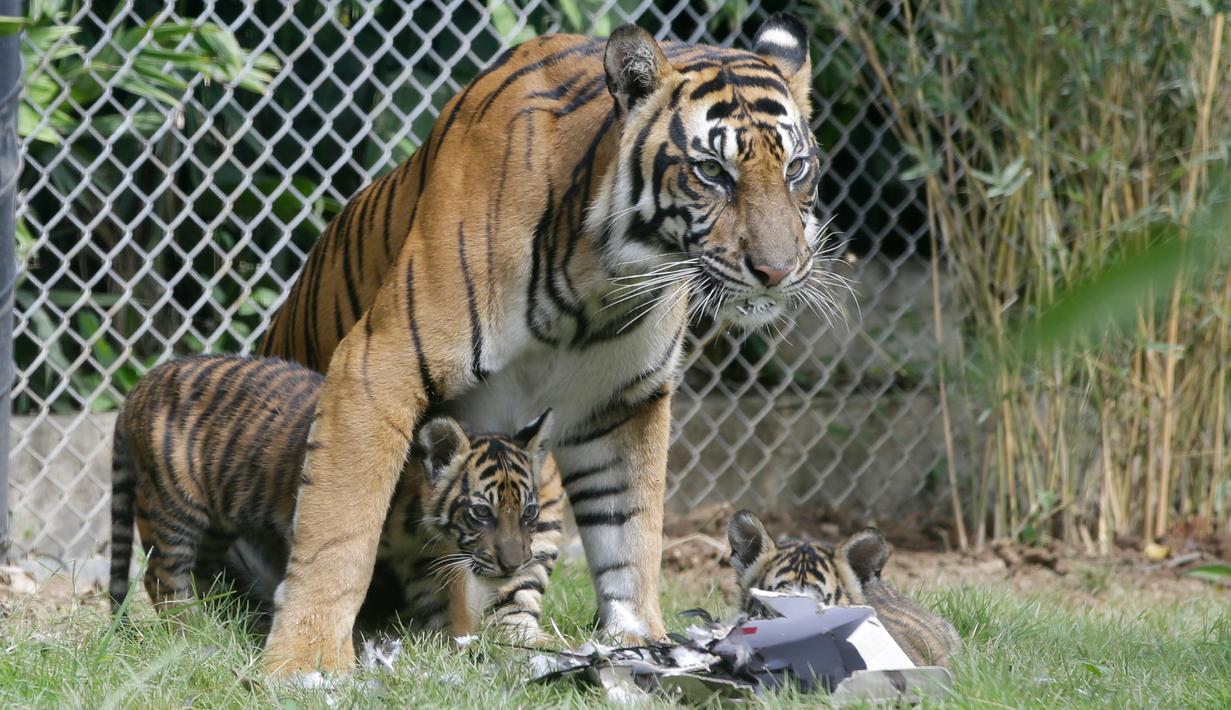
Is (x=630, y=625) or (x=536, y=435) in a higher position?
(x=536, y=435)

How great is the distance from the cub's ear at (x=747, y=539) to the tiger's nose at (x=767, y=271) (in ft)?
2.74

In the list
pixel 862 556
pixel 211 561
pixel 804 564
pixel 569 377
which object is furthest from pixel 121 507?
pixel 862 556

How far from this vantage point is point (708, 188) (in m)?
3.00

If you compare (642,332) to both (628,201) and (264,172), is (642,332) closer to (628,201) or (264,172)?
(628,201)

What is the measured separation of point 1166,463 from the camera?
5656 mm

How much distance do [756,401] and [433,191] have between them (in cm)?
349

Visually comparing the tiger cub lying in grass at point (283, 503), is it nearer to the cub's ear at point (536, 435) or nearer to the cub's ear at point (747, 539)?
the cub's ear at point (536, 435)

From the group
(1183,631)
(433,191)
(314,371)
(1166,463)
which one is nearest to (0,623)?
(314,371)

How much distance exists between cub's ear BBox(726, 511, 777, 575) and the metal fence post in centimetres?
225

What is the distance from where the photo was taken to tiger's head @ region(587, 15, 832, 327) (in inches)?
116

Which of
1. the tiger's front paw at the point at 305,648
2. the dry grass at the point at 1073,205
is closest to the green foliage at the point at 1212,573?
the dry grass at the point at 1073,205

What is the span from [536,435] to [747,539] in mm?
621

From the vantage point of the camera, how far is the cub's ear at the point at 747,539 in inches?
138

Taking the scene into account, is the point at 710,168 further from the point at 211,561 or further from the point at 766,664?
the point at 211,561
